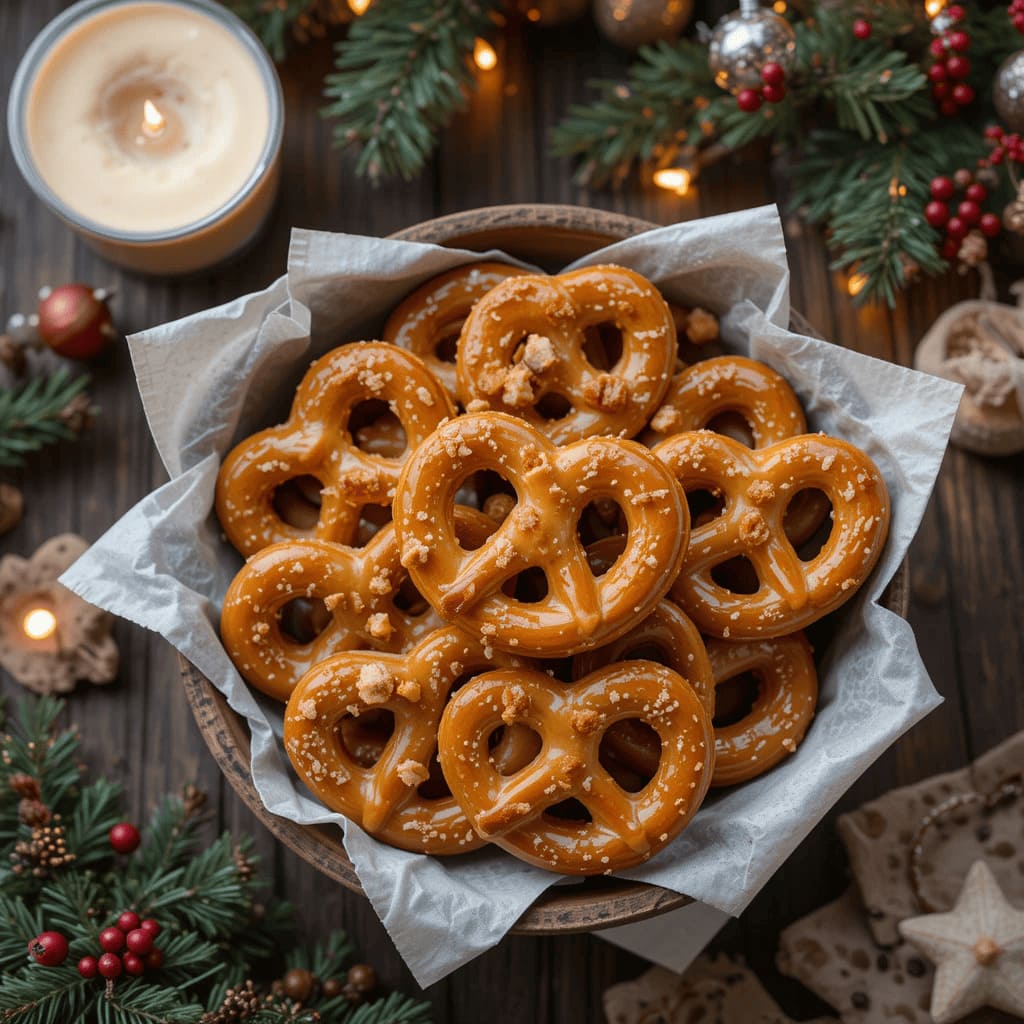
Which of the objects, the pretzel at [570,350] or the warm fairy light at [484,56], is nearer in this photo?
the pretzel at [570,350]

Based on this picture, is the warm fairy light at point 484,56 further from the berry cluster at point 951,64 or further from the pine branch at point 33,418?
the pine branch at point 33,418

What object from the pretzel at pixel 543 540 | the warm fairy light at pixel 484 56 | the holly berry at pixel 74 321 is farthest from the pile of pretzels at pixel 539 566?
the warm fairy light at pixel 484 56

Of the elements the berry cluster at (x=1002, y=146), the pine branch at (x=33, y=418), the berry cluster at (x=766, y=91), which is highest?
the berry cluster at (x=766, y=91)

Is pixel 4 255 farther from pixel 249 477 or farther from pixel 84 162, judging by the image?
pixel 249 477

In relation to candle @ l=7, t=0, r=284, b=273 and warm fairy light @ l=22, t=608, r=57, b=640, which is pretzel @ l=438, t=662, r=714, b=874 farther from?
candle @ l=7, t=0, r=284, b=273

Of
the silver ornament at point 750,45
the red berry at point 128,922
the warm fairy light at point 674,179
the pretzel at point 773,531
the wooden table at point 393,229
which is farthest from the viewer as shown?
the warm fairy light at point 674,179

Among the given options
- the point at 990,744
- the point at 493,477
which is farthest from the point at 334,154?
the point at 990,744

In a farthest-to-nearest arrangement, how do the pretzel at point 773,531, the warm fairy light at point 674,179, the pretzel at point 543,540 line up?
the warm fairy light at point 674,179 → the pretzel at point 773,531 → the pretzel at point 543,540
